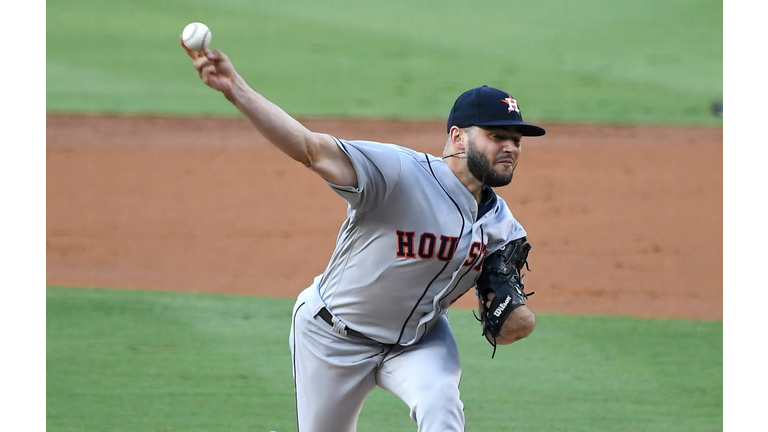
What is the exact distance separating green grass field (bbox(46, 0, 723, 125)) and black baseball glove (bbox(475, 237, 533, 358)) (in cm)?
968

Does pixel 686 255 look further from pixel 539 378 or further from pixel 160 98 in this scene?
pixel 160 98

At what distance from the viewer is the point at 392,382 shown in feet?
12.3

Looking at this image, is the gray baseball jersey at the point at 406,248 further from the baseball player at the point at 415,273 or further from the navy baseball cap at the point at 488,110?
the navy baseball cap at the point at 488,110

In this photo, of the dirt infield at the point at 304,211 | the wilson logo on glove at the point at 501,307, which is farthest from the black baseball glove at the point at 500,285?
the dirt infield at the point at 304,211

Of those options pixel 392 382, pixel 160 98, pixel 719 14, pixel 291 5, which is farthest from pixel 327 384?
pixel 719 14

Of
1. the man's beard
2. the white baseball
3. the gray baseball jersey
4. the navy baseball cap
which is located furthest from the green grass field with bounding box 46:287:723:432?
the white baseball

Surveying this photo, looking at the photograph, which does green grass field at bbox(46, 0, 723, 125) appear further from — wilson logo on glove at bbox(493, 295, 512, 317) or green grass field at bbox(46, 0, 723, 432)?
wilson logo on glove at bbox(493, 295, 512, 317)

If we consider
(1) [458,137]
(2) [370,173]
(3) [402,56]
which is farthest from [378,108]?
(2) [370,173]

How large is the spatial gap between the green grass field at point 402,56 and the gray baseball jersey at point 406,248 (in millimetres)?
9819

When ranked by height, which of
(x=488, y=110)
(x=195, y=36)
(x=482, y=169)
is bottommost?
(x=482, y=169)

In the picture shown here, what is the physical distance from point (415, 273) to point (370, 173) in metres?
0.50

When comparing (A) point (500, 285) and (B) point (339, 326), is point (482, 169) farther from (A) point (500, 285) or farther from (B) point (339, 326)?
(B) point (339, 326)

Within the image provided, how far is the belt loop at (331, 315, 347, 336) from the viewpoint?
3783 mm

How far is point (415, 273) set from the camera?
3.66 m
